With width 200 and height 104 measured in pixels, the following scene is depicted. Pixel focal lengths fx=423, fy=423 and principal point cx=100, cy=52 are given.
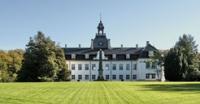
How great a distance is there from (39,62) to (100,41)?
110 ft

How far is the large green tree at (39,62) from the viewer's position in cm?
7475

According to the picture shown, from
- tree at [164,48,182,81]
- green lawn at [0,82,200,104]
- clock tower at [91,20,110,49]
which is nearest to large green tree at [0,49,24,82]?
clock tower at [91,20,110,49]

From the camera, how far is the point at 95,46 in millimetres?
107812

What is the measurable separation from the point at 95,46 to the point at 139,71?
13715mm

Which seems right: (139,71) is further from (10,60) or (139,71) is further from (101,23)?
(10,60)

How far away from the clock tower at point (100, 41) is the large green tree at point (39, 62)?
29823mm

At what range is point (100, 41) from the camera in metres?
107

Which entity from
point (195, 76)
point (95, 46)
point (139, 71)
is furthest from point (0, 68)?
point (195, 76)

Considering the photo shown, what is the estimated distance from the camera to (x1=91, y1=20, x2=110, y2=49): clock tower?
351 ft

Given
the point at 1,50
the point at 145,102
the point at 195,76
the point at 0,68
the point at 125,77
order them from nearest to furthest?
the point at 145,102 < the point at 195,76 < the point at 0,68 < the point at 125,77 < the point at 1,50

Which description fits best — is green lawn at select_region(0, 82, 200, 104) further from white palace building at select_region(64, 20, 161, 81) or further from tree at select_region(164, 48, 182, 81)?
white palace building at select_region(64, 20, 161, 81)

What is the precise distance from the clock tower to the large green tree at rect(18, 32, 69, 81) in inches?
1174

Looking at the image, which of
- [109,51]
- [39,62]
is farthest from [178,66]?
[109,51]

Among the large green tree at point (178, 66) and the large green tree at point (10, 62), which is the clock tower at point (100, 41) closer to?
the large green tree at point (10, 62)
